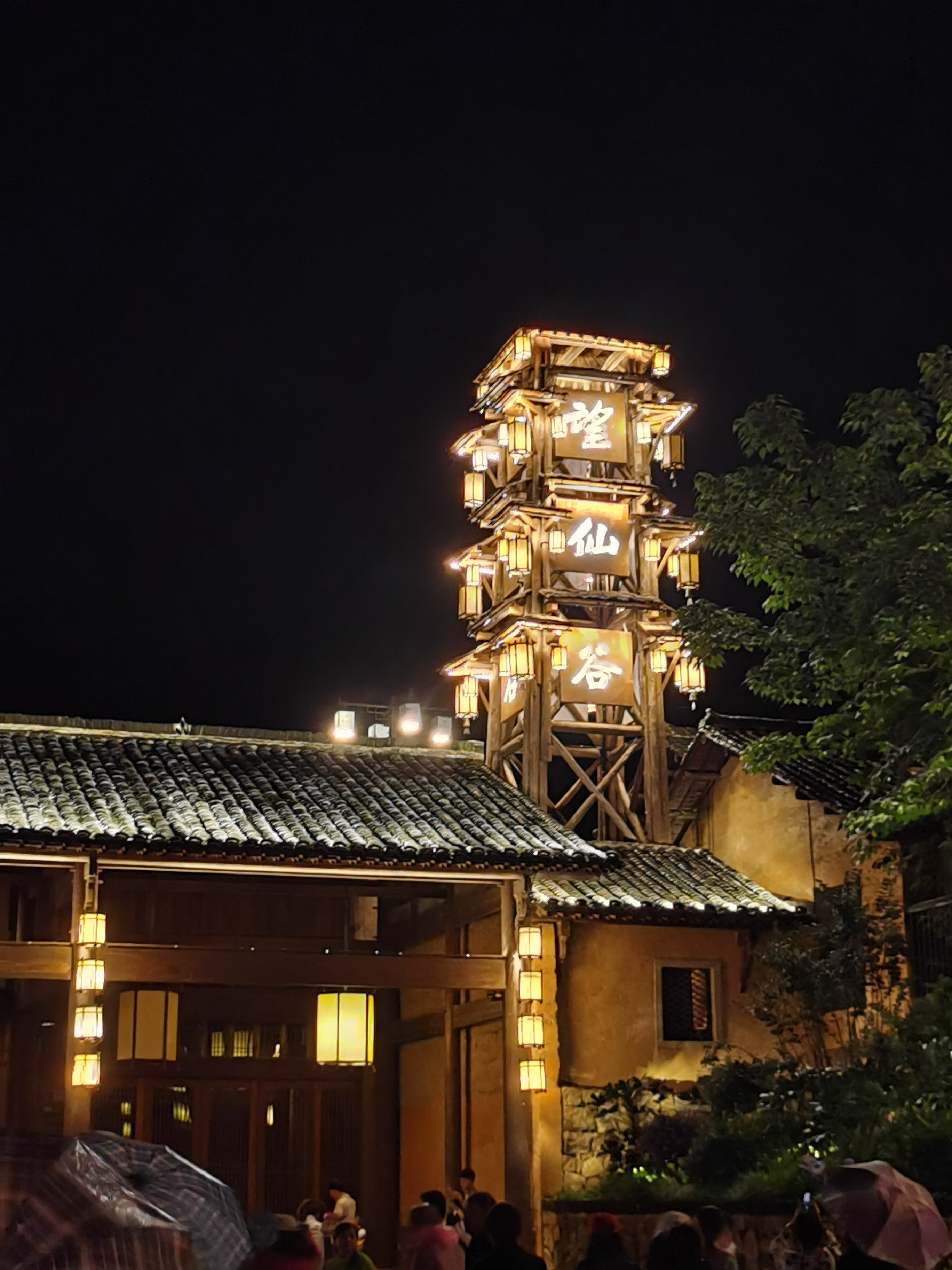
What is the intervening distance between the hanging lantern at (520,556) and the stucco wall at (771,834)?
483 centimetres

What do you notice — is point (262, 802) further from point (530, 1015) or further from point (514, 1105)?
point (514, 1105)

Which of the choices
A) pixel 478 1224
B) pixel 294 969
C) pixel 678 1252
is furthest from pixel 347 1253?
pixel 294 969

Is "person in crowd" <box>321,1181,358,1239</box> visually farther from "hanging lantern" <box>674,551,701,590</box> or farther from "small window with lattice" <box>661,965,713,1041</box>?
"hanging lantern" <box>674,551,701,590</box>

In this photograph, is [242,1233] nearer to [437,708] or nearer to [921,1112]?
[921,1112]

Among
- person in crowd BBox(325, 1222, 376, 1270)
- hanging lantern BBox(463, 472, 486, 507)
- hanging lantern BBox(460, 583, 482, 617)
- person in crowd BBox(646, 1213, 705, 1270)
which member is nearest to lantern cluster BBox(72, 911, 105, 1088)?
person in crowd BBox(325, 1222, 376, 1270)

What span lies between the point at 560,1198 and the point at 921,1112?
223 inches

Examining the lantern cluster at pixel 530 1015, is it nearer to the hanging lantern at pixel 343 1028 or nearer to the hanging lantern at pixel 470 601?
the hanging lantern at pixel 343 1028

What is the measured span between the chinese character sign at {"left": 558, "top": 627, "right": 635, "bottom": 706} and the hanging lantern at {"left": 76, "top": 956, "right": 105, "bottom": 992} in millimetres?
10577

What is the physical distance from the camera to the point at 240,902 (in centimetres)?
2341

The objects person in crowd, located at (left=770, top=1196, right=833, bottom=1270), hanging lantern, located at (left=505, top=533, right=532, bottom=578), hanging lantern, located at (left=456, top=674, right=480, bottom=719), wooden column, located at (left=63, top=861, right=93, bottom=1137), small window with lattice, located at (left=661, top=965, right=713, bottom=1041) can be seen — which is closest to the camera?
person in crowd, located at (left=770, top=1196, right=833, bottom=1270)

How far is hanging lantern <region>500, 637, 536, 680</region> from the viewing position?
87.0 ft

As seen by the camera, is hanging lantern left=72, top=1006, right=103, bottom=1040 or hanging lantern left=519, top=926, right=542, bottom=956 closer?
hanging lantern left=72, top=1006, right=103, bottom=1040

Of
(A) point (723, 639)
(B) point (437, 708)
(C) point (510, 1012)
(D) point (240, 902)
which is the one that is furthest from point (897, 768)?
(B) point (437, 708)

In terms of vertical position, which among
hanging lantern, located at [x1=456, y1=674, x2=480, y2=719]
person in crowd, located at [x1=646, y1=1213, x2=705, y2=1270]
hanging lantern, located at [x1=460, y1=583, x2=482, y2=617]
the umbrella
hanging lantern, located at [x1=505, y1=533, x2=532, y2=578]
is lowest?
person in crowd, located at [x1=646, y1=1213, x2=705, y2=1270]
